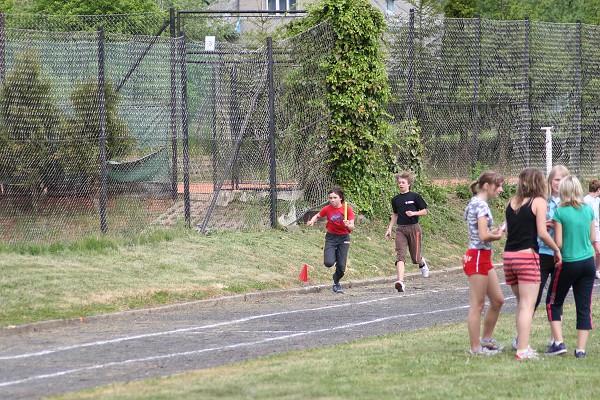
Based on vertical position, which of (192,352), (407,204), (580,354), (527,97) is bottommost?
(192,352)

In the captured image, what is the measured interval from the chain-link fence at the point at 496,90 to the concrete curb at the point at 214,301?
17.4ft

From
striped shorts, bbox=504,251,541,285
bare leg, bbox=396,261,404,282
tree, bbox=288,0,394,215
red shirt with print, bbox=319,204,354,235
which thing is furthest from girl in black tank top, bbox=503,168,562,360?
tree, bbox=288,0,394,215

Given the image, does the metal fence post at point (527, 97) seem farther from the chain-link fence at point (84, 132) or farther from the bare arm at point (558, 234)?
the bare arm at point (558, 234)

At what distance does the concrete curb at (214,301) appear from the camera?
1259 cm

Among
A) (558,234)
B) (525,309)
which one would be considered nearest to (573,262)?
(558,234)

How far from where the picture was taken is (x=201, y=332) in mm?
12250

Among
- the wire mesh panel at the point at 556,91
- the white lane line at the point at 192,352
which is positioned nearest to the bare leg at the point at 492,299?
the white lane line at the point at 192,352

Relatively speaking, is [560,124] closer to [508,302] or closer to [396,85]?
[396,85]

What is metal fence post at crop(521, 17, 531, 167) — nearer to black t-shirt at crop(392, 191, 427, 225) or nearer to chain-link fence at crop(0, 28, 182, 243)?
black t-shirt at crop(392, 191, 427, 225)

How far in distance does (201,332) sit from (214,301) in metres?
2.78

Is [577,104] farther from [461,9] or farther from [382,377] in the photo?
[382,377]

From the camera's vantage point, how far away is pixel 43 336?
39.9 ft

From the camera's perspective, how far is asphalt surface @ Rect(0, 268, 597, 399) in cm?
964

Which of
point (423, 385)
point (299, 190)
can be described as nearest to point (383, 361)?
point (423, 385)
